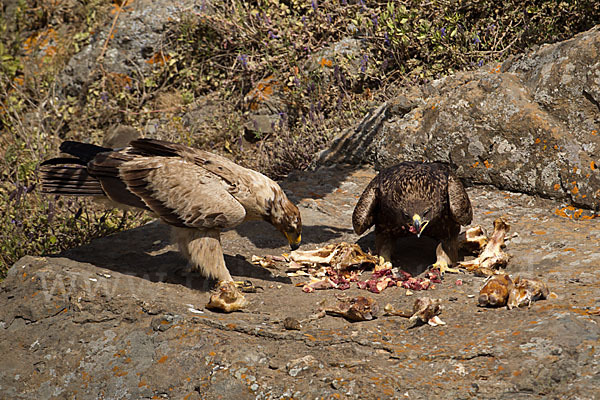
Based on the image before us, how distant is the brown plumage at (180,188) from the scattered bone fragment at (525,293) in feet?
6.60

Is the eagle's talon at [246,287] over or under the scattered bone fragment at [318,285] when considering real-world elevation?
under

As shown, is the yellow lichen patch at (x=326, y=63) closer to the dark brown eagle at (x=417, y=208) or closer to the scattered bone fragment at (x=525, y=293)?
the dark brown eagle at (x=417, y=208)

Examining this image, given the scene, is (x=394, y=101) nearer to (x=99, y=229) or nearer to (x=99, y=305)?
(x=99, y=229)

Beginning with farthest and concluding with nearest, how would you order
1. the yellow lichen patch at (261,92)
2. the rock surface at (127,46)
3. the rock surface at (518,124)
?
the rock surface at (127,46), the yellow lichen patch at (261,92), the rock surface at (518,124)

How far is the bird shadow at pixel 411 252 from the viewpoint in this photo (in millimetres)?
5250

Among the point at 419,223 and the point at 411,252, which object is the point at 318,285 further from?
the point at 411,252

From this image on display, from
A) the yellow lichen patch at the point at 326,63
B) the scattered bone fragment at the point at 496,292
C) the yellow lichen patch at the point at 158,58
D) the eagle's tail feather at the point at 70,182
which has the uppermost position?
the yellow lichen patch at the point at 326,63

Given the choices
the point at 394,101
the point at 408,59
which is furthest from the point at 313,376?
the point at 408,59

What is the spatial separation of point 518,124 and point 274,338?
379 centimetres

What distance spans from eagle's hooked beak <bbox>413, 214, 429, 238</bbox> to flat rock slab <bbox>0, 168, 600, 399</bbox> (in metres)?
0.45

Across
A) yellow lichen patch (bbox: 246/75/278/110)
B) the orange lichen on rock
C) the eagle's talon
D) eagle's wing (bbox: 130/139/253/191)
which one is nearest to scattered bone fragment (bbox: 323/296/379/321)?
the eagle's talon

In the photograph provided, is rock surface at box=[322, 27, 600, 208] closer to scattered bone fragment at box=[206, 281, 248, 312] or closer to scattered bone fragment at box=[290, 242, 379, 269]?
scattered bone fragment at box=[290, 242, 379, 269]

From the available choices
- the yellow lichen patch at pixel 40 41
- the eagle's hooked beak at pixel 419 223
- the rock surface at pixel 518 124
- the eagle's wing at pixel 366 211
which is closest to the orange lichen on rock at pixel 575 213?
the rock surface at pixel 518 124

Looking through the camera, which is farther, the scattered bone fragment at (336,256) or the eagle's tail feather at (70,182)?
the scattered bone fragment at (336,256)
